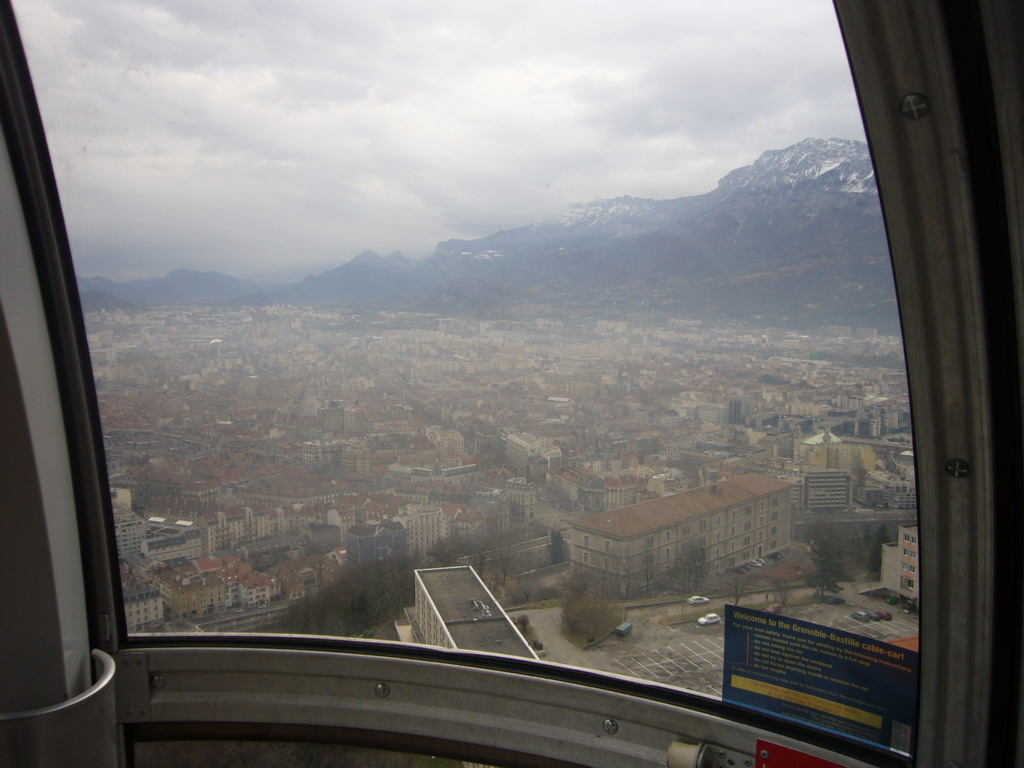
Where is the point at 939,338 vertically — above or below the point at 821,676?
above

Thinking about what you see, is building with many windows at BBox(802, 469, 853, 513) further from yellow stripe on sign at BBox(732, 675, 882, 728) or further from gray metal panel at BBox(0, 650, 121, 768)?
gray metal panel at BBox(0, 650, 121, 768)

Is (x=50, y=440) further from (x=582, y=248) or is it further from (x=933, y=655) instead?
(x=933, y=655)

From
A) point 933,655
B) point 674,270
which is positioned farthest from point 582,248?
point 933,655

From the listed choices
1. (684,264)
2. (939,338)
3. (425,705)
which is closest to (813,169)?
(684,264)

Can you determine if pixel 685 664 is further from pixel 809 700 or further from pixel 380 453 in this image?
pixel 380 453

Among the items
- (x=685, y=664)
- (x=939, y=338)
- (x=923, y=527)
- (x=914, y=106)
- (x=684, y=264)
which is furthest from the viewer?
(x=684, y=264)

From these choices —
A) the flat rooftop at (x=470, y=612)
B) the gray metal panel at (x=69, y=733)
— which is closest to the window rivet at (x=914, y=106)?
the flat rooftop at (x=470, y=612)
